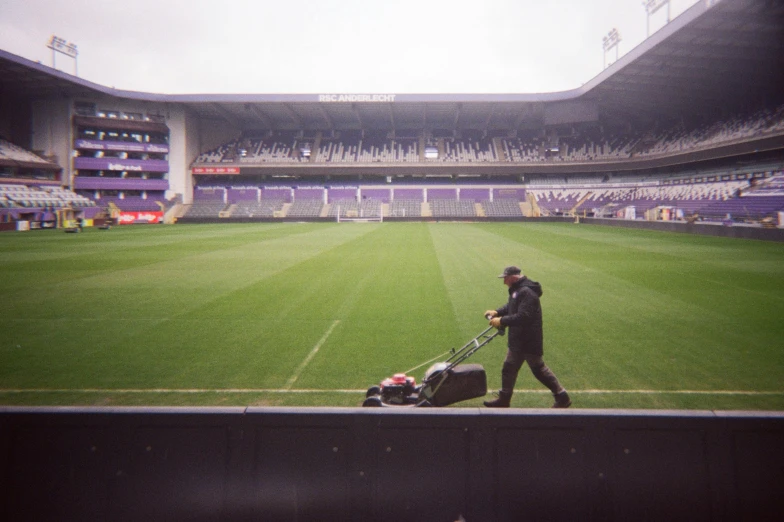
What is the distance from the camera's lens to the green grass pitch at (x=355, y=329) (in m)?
6.91

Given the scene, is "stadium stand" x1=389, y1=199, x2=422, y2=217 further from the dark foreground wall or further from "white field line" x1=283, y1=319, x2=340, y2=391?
the dark foreground wall

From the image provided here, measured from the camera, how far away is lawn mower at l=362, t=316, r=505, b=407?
5359 millimetres

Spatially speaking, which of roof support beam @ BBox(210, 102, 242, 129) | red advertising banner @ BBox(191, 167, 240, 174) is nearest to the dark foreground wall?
roof support beam @ BBox(210, 102, 242, 129)

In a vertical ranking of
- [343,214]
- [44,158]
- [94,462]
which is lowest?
[94,462]

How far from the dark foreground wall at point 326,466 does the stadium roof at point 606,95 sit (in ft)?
120

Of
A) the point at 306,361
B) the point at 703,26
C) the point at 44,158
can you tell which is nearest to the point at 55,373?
the point at 306,361

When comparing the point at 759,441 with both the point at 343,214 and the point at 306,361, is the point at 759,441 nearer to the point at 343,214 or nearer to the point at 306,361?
the point at 306,361

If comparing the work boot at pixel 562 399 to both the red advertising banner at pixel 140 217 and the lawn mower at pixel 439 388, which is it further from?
the red advertising banner at pixel 140 217

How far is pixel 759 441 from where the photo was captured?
363 centimetres

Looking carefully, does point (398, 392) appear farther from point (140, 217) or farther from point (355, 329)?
point (140, 217)

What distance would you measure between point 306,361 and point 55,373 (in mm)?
4000

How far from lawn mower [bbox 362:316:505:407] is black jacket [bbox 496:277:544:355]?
240 mm

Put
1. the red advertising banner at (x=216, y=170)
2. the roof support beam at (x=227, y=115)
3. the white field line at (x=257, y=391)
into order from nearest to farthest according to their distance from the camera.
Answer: the white field line at (x=257, y=391)
the roof support beam at (x=227, y=115)
the red advertising banner at (x=216, y=170)

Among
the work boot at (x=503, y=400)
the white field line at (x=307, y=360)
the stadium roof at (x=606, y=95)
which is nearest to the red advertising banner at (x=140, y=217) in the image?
the stadium roof at (x=606, y=95)
